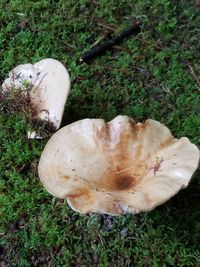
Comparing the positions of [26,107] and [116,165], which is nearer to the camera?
[116,165]

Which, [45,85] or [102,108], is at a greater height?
[45,85]

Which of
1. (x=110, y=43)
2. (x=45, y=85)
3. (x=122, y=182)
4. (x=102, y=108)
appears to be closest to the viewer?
(x=122, y=182)

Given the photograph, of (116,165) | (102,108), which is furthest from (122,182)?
(102,108)

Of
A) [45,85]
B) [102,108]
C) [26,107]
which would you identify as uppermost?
[45,85]

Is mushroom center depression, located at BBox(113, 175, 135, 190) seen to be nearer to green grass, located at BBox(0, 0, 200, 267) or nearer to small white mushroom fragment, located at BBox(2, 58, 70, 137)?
green grass, located at BBox(0, 0, 200, 267)

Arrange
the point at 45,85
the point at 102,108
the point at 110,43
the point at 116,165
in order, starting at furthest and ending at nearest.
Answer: the point at 110,43 → the point at 102,108 → the point at 45,85 → the point at 116,165

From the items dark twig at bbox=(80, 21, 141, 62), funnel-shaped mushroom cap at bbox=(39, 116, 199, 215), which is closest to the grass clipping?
funnel-shaped mushroom cap at bbox=(39, 116, 199, 215)

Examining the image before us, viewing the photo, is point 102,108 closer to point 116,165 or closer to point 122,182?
point 116,165
